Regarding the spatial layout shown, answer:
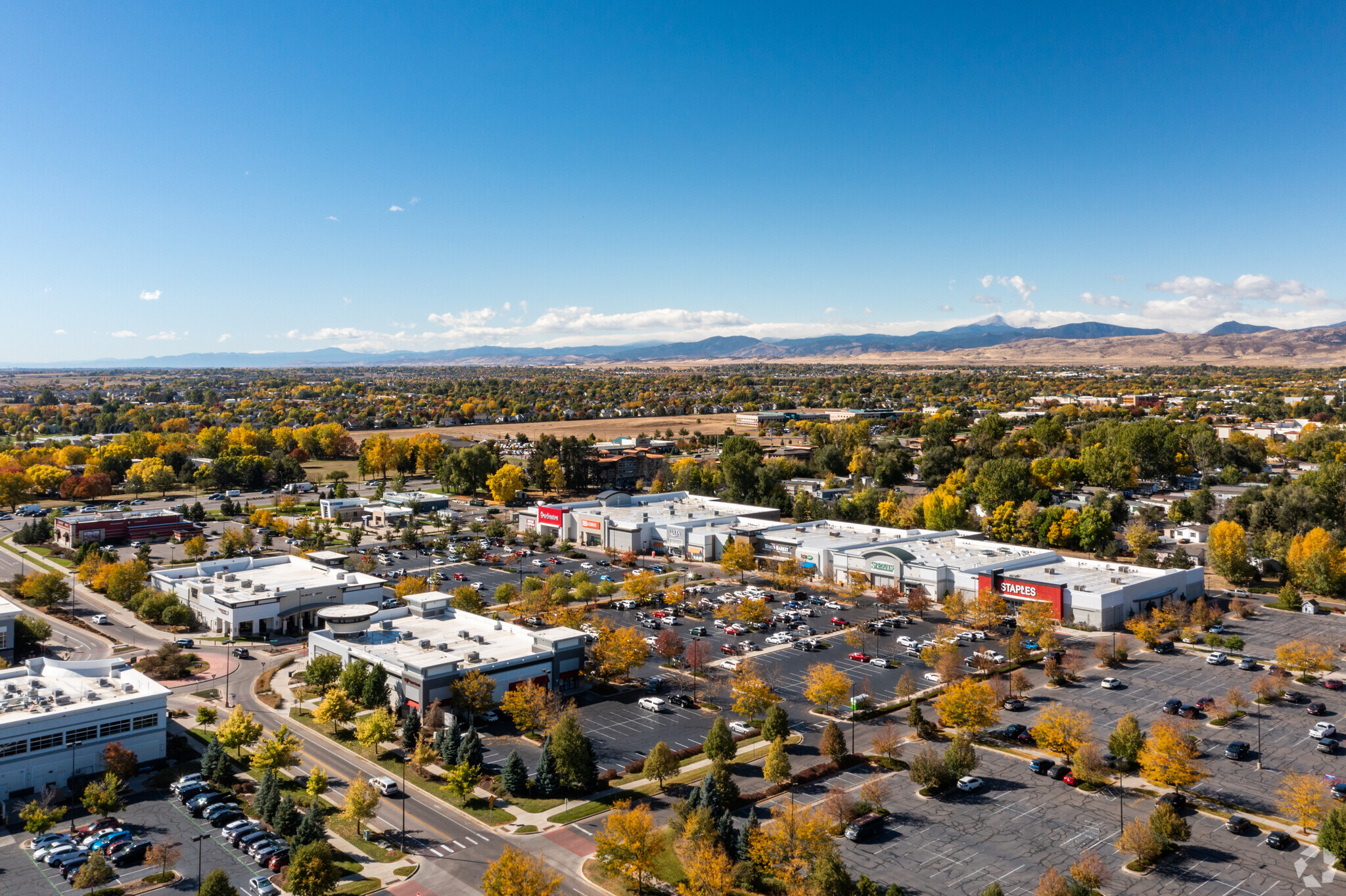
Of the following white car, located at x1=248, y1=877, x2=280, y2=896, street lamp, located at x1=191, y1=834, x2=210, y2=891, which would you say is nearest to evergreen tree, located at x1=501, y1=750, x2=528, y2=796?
white car, located at x1=248, y1=877, x2=280, y2=896

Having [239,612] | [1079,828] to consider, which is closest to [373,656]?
[239,612]


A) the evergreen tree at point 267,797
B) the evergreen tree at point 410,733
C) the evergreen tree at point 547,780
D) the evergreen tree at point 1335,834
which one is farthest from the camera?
the evergreen tree at point 410,733

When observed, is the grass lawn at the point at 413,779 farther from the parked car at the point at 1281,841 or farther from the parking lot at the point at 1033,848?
the parked car at the point at 1281,841

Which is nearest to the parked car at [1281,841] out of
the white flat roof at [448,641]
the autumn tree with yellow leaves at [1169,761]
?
the autumn tree with yellow leaves at [1169,761]

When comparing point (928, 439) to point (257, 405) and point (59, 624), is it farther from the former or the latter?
point (257, 405)

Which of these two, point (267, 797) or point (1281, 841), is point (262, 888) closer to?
point (267, 797)
